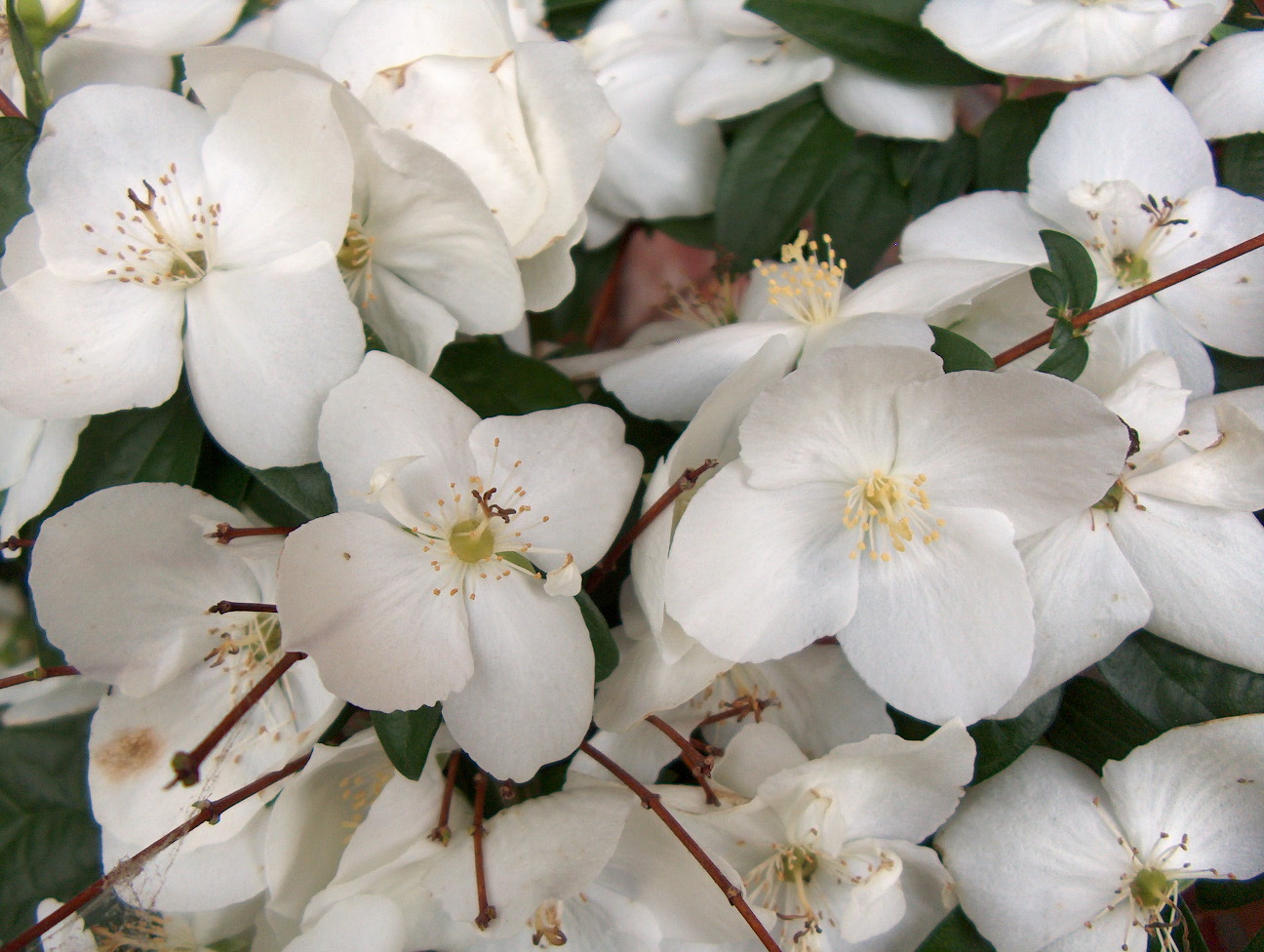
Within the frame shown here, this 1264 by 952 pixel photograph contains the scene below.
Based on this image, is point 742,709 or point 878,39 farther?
point 878,39

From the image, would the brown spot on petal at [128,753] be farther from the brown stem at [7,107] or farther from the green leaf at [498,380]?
the brown stem at [7,107]

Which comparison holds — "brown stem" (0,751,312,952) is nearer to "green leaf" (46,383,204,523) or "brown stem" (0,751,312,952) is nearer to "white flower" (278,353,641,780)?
"white flower" (278,353,641,780)

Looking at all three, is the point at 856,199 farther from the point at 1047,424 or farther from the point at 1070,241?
the point at 1047,424

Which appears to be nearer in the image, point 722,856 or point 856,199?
point 722,856

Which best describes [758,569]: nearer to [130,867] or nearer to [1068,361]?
[1068,361]

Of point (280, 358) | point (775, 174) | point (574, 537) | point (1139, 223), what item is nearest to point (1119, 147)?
point (1139, 223)

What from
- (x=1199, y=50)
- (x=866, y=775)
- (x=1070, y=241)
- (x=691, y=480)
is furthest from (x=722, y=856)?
(x=1199, y=50)
